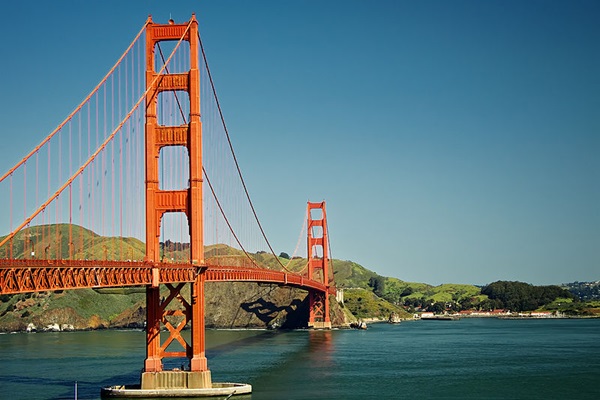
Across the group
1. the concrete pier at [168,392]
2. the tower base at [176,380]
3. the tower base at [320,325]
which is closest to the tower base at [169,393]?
the concrete pier at [168,392]

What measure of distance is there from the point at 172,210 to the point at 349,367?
22.6 m

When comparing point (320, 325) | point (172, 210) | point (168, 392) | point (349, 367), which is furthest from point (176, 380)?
point (320, 325)

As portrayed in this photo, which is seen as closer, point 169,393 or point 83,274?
point 83,274

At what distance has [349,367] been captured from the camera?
6053 centimetres

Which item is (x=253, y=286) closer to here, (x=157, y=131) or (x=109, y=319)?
(x=109, y=319)

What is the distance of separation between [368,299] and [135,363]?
3771 inches

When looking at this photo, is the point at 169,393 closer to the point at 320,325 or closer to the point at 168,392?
the point at 168,392

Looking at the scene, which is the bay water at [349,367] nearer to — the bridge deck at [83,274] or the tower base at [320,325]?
the bridge deck at [83,274]

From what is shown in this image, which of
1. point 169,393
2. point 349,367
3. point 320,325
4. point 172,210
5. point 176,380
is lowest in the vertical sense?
point 169,393

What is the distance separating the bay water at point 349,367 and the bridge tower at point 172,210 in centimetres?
350

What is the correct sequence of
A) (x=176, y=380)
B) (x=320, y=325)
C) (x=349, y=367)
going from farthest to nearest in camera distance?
1. (x=320, y=325)
2. (x=349, y=367)
3. (x=176, y=380)

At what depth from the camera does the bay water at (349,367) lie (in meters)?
46.9

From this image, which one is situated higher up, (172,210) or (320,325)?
(172,210)

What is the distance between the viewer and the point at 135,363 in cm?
6088
